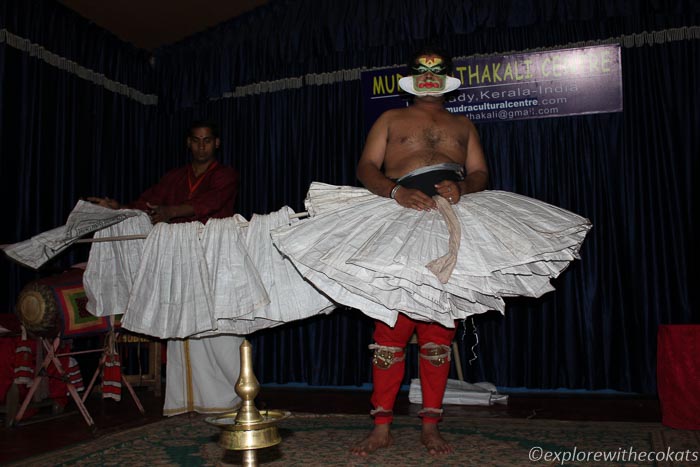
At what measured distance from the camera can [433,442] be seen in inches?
104

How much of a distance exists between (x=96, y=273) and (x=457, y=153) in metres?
2.11

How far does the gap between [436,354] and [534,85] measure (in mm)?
2799

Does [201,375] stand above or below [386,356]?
below

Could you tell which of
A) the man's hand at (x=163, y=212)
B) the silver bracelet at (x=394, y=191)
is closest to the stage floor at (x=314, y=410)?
the man's hand at (x=163, y=212)

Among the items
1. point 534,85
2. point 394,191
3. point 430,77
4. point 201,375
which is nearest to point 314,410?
point 201,375

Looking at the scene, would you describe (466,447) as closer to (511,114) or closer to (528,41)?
(511,114)

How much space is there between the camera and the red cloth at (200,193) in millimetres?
3772

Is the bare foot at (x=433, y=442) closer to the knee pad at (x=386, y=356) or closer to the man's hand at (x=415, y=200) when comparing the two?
the knee pad at (x=386, y=356)

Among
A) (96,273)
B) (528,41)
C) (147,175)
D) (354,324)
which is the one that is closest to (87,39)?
(147,175)

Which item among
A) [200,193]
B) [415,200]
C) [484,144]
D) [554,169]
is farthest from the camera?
[484,144]

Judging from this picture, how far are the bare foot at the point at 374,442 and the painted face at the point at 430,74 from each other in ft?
5.12

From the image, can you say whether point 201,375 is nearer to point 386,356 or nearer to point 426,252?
point 386,356

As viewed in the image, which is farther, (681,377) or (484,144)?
(484,144)

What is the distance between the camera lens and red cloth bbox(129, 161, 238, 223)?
3.77m
